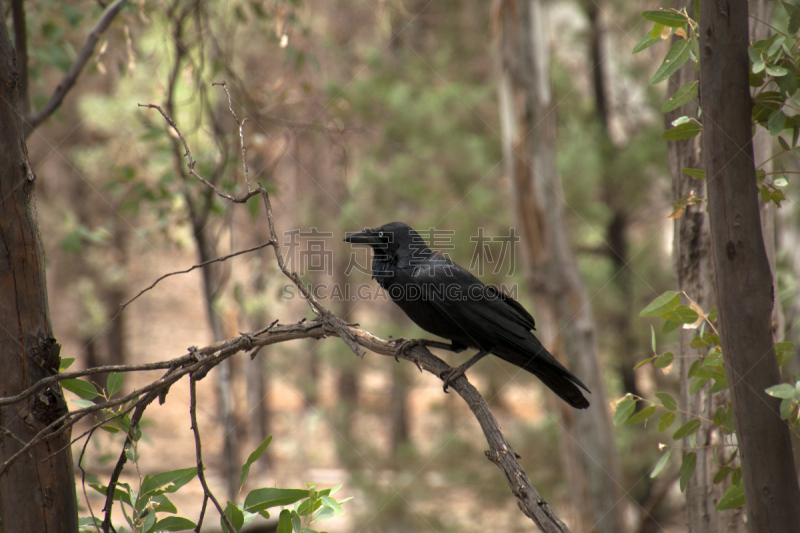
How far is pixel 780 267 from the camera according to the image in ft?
20.5

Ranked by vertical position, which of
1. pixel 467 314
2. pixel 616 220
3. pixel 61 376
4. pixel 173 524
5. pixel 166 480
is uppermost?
pixel 616 220

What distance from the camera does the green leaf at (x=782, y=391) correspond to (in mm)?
1255

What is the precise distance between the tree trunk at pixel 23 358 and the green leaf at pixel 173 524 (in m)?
0.25

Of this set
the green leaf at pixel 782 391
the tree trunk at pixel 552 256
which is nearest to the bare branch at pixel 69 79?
the green leaf at pixel 782 391

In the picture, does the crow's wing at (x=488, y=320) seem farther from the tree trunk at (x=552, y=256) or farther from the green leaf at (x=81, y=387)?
the tree trunk at (x=552, y=256)

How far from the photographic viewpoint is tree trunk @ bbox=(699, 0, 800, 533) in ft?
4.33

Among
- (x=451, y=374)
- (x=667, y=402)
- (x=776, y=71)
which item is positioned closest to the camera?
(x=776, y=71)

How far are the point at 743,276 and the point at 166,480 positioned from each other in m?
1.63

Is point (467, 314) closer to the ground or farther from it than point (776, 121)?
closer to the ground

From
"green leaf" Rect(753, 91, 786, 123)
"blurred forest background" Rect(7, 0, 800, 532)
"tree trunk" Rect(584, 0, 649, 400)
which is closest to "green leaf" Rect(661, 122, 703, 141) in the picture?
"green leaf" Rect(753, 91, 786, 123)

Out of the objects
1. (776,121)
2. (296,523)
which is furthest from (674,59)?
(296,523)

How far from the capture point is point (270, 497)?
1611mm

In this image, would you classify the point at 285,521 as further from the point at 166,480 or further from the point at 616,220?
the point at 616,220

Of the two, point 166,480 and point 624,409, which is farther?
point 624,409
